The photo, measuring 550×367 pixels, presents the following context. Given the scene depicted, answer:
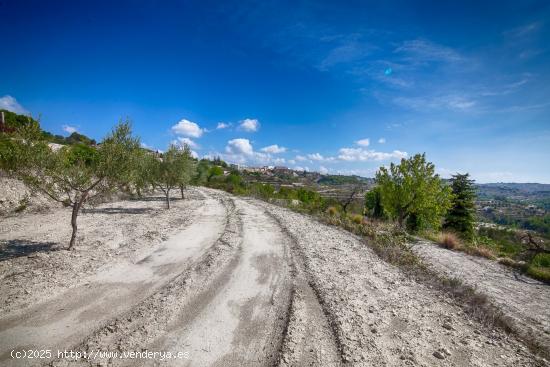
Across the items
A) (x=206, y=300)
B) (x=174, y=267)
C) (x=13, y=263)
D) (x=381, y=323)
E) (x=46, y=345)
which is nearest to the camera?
(x=46, y=345)

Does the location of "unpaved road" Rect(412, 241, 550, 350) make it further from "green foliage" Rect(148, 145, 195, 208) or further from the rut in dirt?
"green foliage" Rect(148, 145, 195, 208)

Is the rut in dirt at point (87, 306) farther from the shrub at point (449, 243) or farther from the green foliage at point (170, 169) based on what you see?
the shrub at point (449, 243)

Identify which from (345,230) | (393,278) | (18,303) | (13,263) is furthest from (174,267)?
(345,230)

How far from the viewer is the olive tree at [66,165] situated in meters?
10.9

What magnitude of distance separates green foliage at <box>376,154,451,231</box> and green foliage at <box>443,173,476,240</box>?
414 inches

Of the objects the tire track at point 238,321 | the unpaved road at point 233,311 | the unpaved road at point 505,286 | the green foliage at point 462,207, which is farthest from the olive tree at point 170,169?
the green foliage at point 462,207

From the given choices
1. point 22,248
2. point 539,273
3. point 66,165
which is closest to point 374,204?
point 539,273

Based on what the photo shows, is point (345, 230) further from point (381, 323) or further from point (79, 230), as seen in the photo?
point (79, 230)

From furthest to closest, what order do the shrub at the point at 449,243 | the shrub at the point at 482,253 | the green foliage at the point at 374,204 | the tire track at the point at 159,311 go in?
the green foliage at the point at 374,204 < the shrub at the point at 449,243 < the shrub at the point at 482,253 < the tire track at the point at 159,311

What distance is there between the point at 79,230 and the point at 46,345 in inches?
471

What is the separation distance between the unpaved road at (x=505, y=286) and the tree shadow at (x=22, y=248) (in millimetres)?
19144

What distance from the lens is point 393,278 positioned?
11.3 metres

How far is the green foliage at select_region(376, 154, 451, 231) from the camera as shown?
91.6 feet

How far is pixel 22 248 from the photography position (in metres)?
12.1
